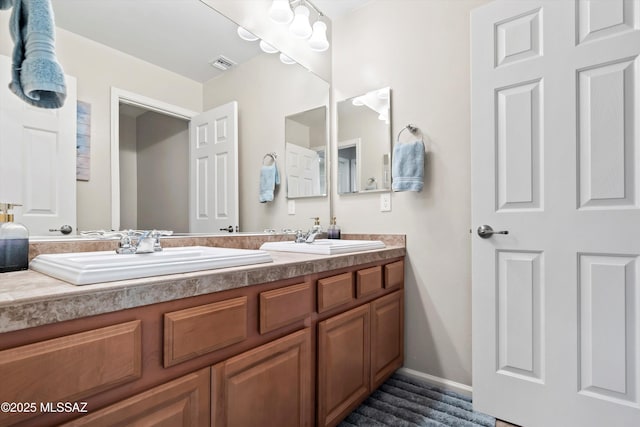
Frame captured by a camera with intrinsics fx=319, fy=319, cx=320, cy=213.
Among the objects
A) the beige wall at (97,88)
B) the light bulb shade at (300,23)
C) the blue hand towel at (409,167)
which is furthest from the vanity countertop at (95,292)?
the light bulb shade at (300,23)

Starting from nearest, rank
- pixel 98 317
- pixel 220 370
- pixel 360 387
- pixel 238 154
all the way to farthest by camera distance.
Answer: pixel 98 317 → pixel 220 370 → pixel 360 387 → pixel 238 154

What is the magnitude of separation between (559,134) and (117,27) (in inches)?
75.1

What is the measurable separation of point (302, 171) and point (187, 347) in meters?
1.54

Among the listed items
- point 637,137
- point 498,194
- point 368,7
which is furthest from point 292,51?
point 637,137

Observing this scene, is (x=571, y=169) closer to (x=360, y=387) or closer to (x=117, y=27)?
(x=360, y=387)

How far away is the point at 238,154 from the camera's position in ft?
5.82

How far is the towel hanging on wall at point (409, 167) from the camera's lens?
1.82 meters

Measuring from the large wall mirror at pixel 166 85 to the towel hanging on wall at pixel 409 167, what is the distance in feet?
2.35

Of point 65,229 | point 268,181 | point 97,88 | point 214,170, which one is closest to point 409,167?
point 268,181

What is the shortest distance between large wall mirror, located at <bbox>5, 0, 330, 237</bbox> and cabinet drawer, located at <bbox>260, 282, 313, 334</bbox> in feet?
2.15

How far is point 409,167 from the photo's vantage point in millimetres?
1844

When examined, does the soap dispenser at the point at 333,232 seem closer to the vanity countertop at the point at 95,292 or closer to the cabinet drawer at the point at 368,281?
the cabinet drawer at the point at 368,281

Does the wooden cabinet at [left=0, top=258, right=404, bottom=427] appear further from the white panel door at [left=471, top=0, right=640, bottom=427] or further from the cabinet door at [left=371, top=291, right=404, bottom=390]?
the white panel door at [left=471, top=0, right=640, bottom=427]

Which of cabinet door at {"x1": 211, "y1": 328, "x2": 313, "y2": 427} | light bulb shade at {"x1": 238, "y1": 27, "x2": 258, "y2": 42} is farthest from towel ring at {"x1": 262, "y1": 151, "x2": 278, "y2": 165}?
cabinet door at {"x1": 211, "y1": 328, "x2": 313, "y2": 427}
